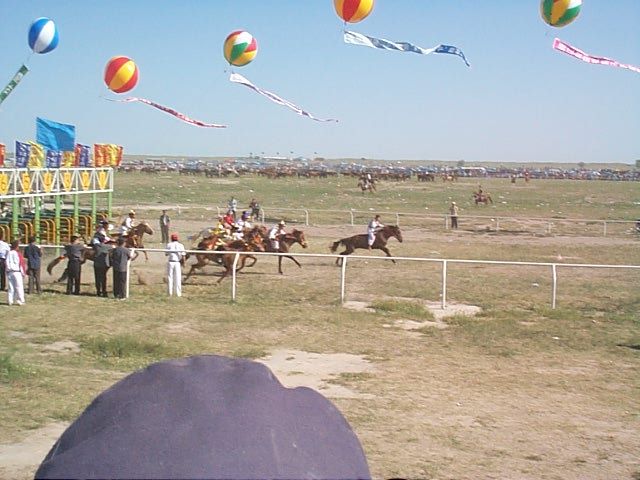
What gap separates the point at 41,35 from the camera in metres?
23.8

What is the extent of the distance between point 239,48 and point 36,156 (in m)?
6.34

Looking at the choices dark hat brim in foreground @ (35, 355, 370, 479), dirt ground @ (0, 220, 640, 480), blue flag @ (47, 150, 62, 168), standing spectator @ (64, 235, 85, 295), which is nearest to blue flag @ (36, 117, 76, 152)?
blue flag @ (47, 150, 62, 168)

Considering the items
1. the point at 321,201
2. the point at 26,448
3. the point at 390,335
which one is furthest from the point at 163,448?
the point at 321,201

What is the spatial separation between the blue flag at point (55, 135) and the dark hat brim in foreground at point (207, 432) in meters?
23.7

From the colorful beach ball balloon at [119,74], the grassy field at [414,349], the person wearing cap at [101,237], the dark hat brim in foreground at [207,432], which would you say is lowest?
the grassy field at [414,349]

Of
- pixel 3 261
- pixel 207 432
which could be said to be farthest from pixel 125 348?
pixel 207 432

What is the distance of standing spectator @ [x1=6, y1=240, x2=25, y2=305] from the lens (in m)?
15.4

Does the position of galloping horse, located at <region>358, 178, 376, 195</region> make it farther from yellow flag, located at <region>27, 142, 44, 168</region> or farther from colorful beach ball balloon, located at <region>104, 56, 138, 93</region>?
yellow flag, located at <region>27, 142, 44, 168</region>

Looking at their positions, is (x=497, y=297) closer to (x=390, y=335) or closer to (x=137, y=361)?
(x=390, y=335)

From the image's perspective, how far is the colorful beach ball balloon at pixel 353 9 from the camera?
58.1 feet

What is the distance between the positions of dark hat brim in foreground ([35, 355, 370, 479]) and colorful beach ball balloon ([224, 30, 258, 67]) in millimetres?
22227

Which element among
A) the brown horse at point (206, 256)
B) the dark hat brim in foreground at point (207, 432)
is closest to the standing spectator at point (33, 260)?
the brown horse at point (206, 256)

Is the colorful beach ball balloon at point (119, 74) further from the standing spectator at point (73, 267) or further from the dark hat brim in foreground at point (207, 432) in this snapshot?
the dark hat brim in foreground at point (207, 432)

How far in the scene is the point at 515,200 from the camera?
61.9 metres
